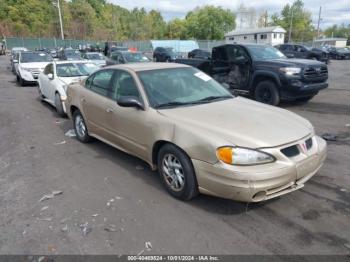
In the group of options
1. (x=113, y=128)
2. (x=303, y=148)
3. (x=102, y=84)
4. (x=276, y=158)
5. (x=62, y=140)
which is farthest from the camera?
(x=62, y=140)

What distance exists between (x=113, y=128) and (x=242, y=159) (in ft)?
7.97

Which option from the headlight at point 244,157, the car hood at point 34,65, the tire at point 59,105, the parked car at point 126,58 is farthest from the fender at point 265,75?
the car hood at point 34,65

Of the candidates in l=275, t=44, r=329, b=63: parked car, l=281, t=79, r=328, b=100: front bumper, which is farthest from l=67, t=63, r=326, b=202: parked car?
l=275, t=44, r=329, b=63: parked car

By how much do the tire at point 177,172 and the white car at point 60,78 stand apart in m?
5.37

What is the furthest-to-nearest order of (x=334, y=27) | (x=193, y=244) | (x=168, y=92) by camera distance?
(x=334, y=27) → (x=168, y=92) → (x=193, y=244)

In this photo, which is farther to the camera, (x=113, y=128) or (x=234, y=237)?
(x=113, y=128)

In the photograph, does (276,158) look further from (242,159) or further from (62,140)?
(62,140)

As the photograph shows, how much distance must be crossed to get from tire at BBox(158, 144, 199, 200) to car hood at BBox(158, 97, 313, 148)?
357 millimetres

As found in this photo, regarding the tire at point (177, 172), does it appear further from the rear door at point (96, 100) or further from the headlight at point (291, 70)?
the headlight at point (291, 70)

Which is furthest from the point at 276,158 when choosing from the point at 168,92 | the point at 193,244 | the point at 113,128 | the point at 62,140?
the point at 62,140

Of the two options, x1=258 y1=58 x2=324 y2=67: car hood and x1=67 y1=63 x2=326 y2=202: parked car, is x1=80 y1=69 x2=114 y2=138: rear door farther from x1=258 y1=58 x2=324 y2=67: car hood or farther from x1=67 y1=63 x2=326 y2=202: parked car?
x1=258 y1=58 x2=324 y2=67: car hood

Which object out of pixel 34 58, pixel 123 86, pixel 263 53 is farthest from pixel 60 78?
pixel 34 58

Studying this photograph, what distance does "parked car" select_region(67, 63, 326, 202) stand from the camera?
340cm

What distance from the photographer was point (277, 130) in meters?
3.71
